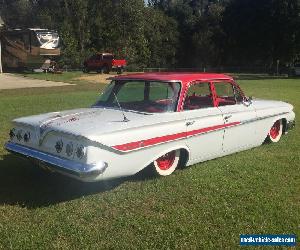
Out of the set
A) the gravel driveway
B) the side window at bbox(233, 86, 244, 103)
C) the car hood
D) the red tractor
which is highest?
the side window at bbox(233, 86, 244, 103)

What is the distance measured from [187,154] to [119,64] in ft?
104

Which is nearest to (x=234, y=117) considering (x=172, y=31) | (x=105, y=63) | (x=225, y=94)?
(x=225, y=94)

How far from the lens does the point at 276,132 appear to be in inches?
323

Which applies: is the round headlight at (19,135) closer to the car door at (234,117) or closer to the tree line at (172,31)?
the car door at (234,117)

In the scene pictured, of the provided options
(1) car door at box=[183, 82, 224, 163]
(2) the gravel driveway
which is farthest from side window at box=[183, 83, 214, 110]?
(2) the gravel driveway

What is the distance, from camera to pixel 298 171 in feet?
20.4

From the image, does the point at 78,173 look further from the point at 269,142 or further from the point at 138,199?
the point at 269,142

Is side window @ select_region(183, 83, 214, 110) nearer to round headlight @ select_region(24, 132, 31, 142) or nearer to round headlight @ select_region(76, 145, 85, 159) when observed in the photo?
round headlight @ select_region(76, 145, 85, 159)

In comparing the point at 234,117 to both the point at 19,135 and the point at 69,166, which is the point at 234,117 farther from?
the point at 19,135

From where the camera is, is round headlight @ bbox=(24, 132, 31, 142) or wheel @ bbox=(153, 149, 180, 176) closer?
round headlight @ bbox=(24, 132, 31, 142)

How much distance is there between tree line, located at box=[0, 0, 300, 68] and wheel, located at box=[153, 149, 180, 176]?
39610 millimetres

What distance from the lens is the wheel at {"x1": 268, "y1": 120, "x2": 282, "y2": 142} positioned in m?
8.05

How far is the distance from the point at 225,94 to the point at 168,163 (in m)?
1.75

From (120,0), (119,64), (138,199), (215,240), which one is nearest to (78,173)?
(138,199)
